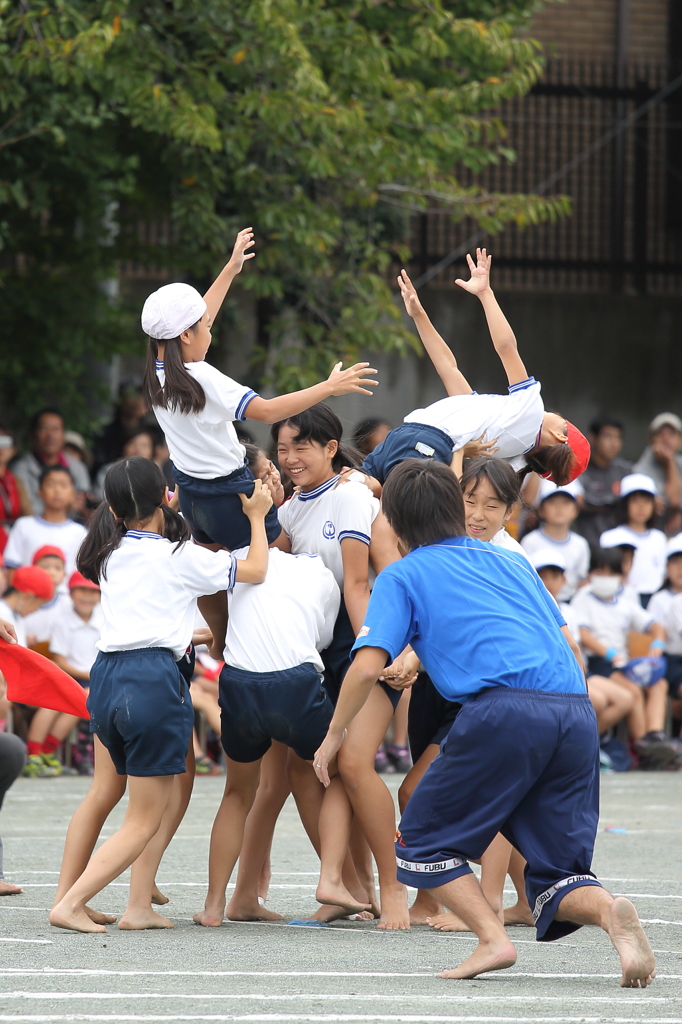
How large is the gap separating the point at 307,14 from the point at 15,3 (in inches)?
80.5

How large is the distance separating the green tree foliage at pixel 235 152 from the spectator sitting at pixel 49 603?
83.9 inches

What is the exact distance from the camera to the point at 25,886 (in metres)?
5.95

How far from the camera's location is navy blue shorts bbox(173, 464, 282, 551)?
512 cm

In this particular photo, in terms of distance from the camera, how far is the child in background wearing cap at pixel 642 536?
12.0 meters

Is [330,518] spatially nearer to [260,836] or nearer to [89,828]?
[260,836]

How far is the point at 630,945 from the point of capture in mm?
3932

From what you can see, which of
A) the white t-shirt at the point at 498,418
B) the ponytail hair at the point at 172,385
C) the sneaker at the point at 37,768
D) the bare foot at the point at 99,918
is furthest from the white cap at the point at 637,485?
the bare foot at the point at 99,918

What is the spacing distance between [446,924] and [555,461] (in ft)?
5.75

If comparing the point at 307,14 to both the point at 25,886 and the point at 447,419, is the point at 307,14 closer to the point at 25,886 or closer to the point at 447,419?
the point at 447,419

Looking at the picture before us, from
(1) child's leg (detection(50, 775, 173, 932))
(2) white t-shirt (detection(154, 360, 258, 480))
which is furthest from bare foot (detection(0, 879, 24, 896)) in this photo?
(2) white t-shirt (detection(154, 360, 258, 480))

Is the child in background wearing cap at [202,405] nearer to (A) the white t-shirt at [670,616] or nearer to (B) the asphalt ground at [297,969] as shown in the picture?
(B) the asphalt ground at [297,969]

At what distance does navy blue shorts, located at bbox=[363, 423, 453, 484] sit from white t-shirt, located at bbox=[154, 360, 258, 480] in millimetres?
630

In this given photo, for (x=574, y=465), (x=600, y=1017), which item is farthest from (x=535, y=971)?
(x=574, y=465)

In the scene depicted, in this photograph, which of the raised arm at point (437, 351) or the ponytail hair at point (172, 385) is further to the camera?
the raised arm at point (437, 351)
